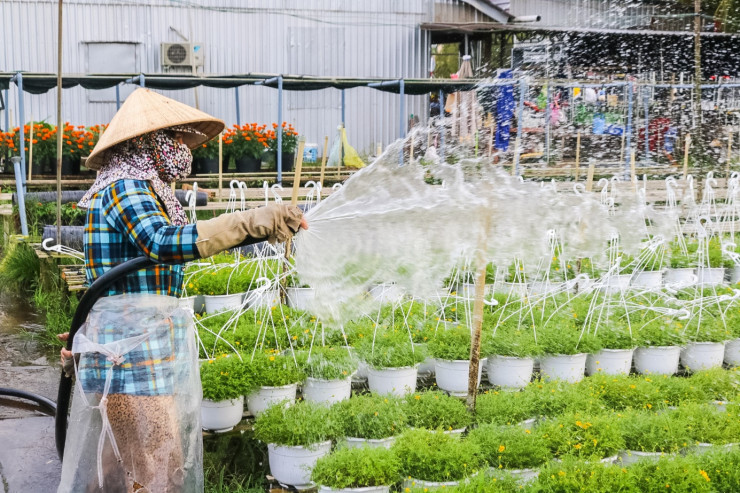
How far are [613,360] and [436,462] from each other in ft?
8.24

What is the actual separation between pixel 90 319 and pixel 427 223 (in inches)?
59.8

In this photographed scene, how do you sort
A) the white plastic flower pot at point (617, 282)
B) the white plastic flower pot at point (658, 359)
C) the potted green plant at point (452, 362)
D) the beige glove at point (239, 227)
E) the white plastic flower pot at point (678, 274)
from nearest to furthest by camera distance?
1. the beige glove at point (239, 227)
2. the potted green plant at point (452, 362)
3. the white plastic flower pot at point (658, 359)
4. the white plastic flower pot at point (617, 282)
5. the white plastic flower pot at point (678, 274)

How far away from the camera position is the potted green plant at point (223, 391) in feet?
14.2

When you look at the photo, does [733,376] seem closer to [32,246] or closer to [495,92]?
[32,246]

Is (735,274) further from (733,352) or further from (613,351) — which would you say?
(613,351)

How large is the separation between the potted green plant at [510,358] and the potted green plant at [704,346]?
1.34 m

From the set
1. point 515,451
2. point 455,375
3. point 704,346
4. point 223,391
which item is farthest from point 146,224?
point 704,346

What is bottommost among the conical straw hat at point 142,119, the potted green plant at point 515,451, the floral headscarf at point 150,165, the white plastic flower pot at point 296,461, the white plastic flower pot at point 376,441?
the white plastic flower pot at point 296,461

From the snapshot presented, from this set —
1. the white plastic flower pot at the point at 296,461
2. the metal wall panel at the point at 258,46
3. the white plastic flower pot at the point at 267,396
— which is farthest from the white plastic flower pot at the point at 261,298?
the metal wall panel at the point at 258,46

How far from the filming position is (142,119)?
Result: 2863mm

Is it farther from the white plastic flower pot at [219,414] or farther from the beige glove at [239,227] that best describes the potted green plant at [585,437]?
the beige glove at [239,227]

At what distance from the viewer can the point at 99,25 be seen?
15680 millimetres

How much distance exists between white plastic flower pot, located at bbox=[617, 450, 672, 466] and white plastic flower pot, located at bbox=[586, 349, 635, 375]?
163cm

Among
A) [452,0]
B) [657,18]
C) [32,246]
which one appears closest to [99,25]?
[452,0]
